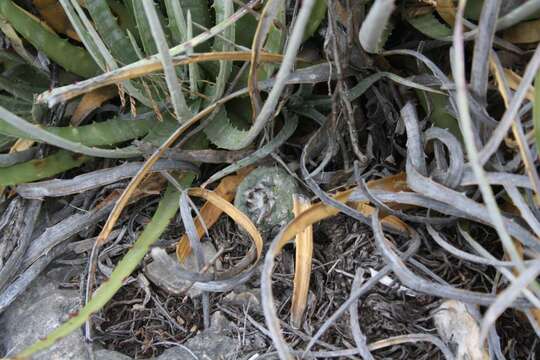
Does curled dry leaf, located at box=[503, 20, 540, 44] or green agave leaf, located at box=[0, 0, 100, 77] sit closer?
curled dry leaf, located at box=[503, 20, 540, 44]

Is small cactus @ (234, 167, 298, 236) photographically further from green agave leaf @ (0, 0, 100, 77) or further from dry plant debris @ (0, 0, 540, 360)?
green agave leaf @ (0, 0, 100, 77)

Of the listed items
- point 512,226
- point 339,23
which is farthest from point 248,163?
point 512,226

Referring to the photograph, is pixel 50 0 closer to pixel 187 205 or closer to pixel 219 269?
pixel 187 205

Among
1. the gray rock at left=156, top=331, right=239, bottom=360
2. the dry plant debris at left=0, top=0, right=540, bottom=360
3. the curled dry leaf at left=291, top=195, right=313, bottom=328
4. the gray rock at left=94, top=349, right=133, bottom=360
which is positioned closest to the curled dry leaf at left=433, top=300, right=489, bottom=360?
the dry plant debris at left=0, top=0, right=540, bottom=360

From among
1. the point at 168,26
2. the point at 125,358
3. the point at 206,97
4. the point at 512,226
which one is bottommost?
the point at 125,358

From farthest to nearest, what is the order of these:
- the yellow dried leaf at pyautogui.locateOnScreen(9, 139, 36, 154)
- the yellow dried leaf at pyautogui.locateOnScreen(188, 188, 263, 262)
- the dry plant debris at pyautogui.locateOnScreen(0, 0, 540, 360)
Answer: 1. the yellow dried leaf at pyautogui.locateOnScreen(9, 139, 36, 154)
2. the yellow dried leaf at pyautogui.locateOnScreen(188, 188, 263, 262)
3. the dry plant debris at pyautogui.locateOnScreen(0, 0, 540, 360)

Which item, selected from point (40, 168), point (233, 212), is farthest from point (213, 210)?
point (40, 168)

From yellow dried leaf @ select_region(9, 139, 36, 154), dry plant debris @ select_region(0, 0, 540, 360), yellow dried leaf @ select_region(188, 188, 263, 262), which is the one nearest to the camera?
dry plant debris @ select_region(0, 0, 540, 360)

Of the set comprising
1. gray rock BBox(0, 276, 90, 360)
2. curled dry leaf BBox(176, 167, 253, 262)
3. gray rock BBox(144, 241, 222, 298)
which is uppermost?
curled dry leaf BBox(176, 167, 253, 262)
